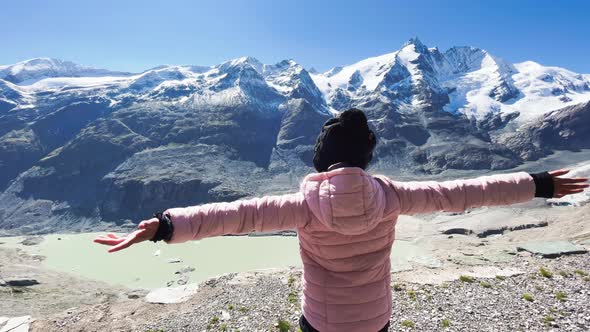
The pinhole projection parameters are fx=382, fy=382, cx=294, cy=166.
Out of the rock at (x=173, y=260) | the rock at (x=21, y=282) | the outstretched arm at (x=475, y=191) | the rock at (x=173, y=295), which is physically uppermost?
the outstretched arm at (x=475, y=191)

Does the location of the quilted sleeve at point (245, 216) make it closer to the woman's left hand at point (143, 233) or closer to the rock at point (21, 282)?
the woman's left hand at point (143, 233)

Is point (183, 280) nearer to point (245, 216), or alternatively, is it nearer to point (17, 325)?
point (17, 325)

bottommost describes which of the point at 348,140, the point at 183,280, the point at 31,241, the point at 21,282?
the point at 31,241

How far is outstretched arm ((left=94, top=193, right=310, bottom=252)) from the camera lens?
143 inches

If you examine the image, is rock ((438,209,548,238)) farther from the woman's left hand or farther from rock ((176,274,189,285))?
the woman's left hand

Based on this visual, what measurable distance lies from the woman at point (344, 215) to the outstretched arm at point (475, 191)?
0.01 meters

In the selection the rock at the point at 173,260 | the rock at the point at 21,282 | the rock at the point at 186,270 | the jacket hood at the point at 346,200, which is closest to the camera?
the jacket hood at the point at 346,200

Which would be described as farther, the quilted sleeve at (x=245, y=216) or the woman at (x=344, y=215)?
the quilted sleeve at (x=245, y=216)

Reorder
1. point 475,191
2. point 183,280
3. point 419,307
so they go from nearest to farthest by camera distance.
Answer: point 475,191 → point 419,307 → point 183,280

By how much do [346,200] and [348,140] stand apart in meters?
0.60

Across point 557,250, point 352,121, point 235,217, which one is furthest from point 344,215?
point 557,250

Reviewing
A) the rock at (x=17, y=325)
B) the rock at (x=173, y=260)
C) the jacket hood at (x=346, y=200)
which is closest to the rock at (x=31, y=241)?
the rock at (x=173, y=260)

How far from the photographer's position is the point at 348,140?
368cm

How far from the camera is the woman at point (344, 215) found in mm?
3551
